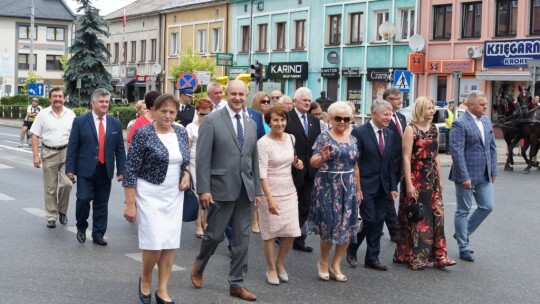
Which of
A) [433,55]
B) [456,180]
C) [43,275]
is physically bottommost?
[43,275]

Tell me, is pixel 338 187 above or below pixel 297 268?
above

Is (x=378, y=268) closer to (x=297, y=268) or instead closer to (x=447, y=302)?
(x=297, y=268)

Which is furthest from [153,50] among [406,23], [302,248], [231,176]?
[231,176]

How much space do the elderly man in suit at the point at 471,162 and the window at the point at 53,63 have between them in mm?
91717

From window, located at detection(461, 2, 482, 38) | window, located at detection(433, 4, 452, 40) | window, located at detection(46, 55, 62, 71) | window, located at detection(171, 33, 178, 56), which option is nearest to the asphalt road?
window, located at detection(461, 2, 482, 38)

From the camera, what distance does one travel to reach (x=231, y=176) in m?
8.16

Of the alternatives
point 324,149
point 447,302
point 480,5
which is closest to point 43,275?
point 324,149

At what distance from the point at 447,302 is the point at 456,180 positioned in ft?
7.72

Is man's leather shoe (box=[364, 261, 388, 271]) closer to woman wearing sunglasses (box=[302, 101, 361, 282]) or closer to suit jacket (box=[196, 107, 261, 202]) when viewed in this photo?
woman wearing sunglasses (box=[302, 101, 361, 282])

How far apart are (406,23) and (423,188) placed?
108 ft

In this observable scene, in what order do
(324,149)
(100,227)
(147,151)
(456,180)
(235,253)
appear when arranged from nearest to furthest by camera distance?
1. (147,151)
2. (235,253)
3. (324,149)
4. (456,180)
5. (100,227)

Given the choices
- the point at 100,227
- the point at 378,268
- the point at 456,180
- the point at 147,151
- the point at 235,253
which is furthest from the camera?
the point at 100,227

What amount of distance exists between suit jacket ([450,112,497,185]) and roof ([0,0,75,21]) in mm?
91267

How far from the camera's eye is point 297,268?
9766 mm
